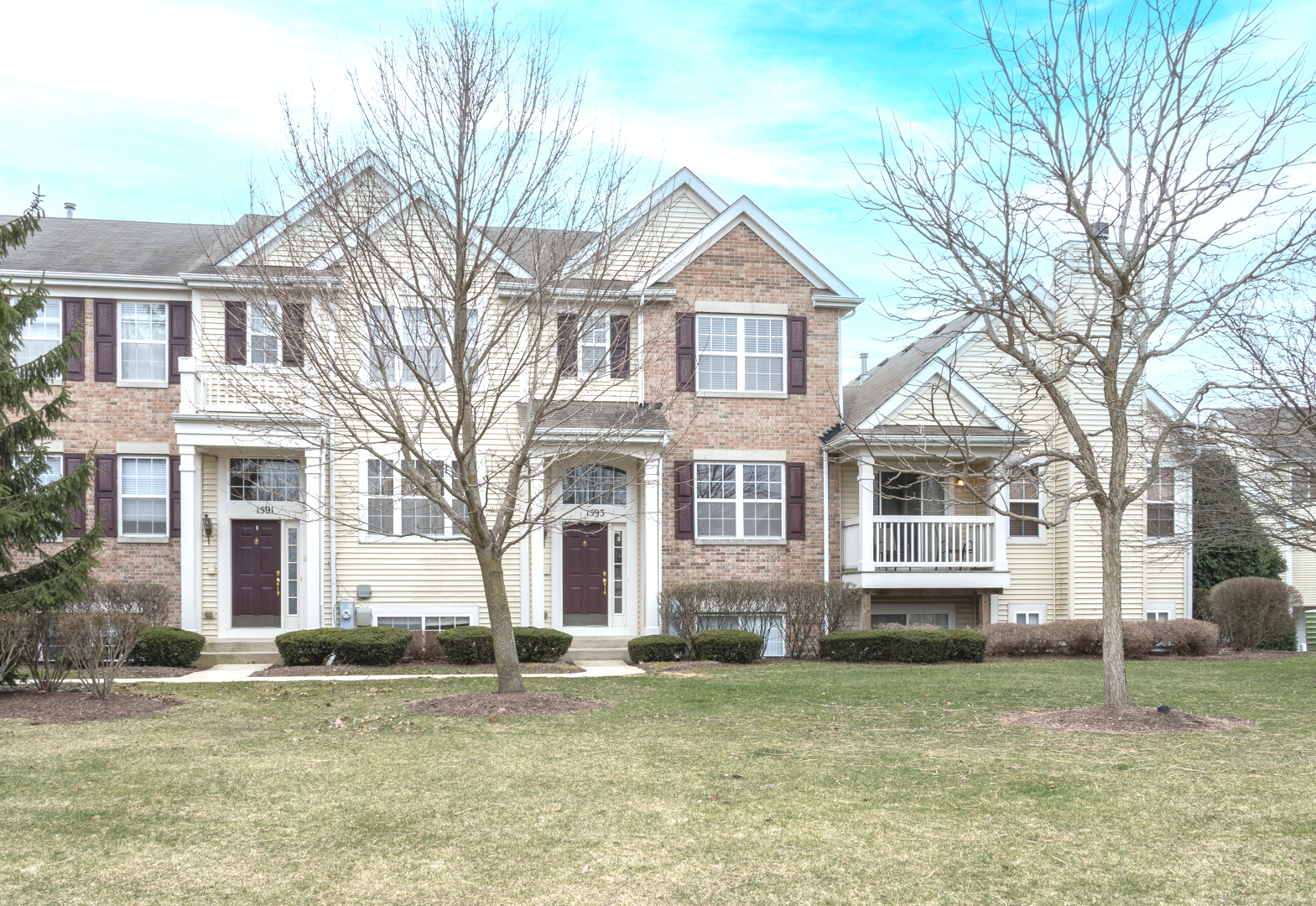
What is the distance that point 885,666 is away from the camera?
664 inches

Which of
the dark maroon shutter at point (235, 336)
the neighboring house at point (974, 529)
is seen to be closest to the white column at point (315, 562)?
the dark maroon shutter at point (235, 336)

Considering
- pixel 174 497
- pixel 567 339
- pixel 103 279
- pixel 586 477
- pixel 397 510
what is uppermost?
pixel 103 279

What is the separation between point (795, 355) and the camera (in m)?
20.2

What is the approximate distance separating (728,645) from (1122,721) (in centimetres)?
770

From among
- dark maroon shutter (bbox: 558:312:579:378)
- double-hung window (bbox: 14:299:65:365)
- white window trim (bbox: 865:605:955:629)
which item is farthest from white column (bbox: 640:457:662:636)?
double-hung window (bbox: 14:299:65:365)

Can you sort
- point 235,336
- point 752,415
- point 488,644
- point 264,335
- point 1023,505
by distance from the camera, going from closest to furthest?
point 264,335 < point 488,644 < point 235,336 < point 752,415 < point 1023,505

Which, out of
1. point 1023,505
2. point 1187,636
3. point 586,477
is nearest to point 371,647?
point 586,477

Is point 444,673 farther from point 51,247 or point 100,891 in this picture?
point 51,247

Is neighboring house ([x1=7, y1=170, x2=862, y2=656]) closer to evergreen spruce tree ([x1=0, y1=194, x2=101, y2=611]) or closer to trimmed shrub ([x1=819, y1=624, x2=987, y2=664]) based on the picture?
trimmed shrub ([x1=819, y1=624, x2=987, y2=664])

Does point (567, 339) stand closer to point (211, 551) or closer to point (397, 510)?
point (397, 510)

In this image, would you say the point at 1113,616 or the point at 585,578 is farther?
the point at 585,578

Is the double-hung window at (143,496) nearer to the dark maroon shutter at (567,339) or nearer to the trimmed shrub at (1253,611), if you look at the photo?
the dark maroon shutter at (567,339)

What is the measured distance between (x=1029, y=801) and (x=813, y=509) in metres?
13.1

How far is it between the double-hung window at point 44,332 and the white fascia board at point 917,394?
14408mm
